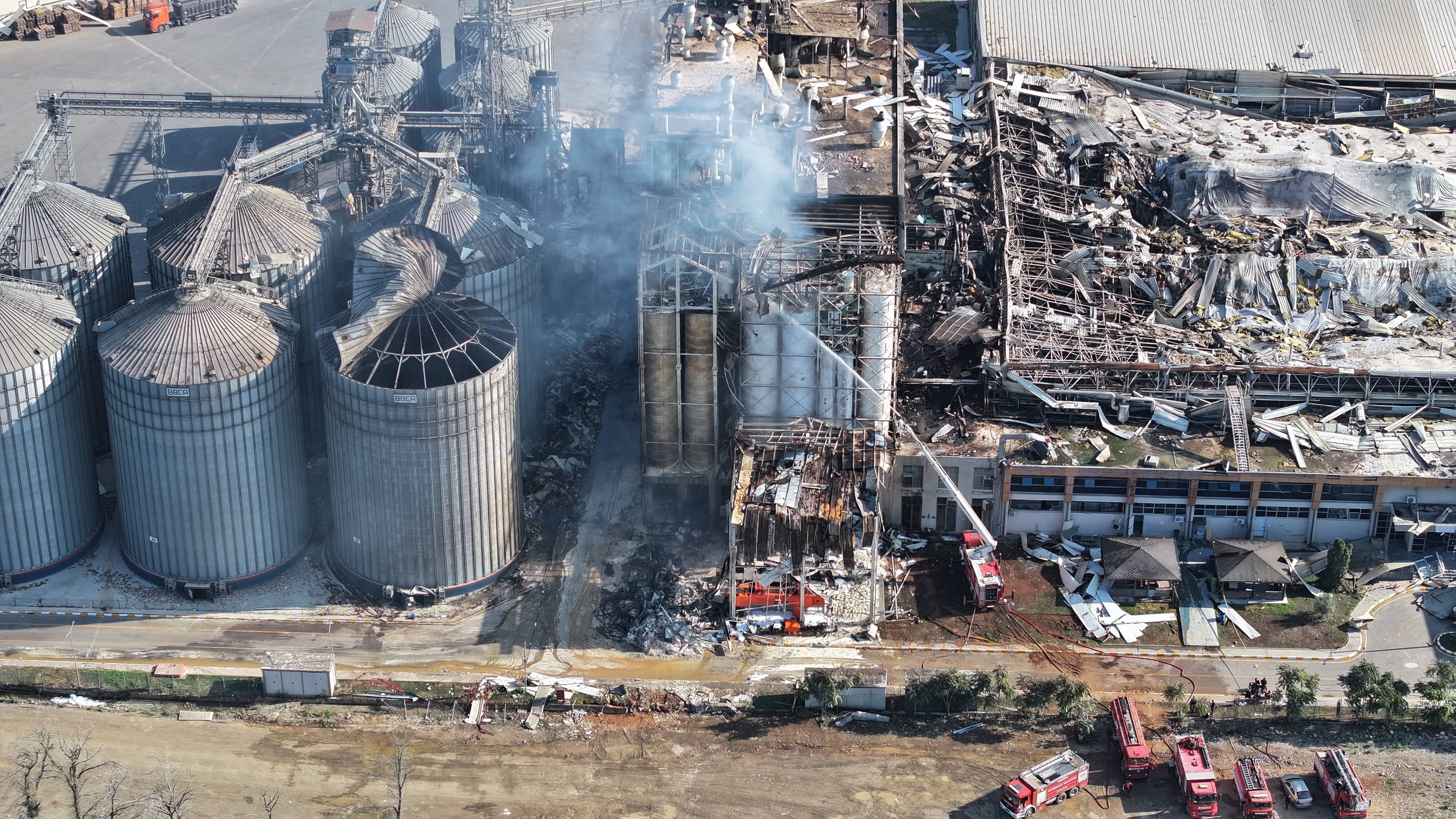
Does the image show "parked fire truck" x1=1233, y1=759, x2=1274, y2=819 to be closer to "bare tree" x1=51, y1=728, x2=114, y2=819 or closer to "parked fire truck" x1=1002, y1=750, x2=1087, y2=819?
"parked fire truck" x1=1002, y1=750, x2=1087, y2=819

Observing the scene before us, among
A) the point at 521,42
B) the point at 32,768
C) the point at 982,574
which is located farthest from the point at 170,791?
the point at 521,42

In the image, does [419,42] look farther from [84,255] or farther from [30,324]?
[30,324]

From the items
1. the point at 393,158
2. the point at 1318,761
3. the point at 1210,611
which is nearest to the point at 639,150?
the point at 393,158

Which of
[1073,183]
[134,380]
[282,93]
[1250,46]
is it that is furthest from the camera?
[282,93]

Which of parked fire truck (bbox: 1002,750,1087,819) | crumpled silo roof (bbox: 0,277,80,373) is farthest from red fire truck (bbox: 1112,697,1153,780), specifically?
crumpled silo roof (bbox: 0,277,80,373)

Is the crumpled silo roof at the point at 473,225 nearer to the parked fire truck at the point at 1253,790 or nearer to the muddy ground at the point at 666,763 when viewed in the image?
the muddy ground at the point at 666,763

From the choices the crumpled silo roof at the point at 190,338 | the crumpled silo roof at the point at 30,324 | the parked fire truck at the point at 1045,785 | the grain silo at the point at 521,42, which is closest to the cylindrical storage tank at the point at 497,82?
the grain silo at the point at 521,42

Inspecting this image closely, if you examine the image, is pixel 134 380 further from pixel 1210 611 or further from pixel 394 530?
pixel 1210 611
